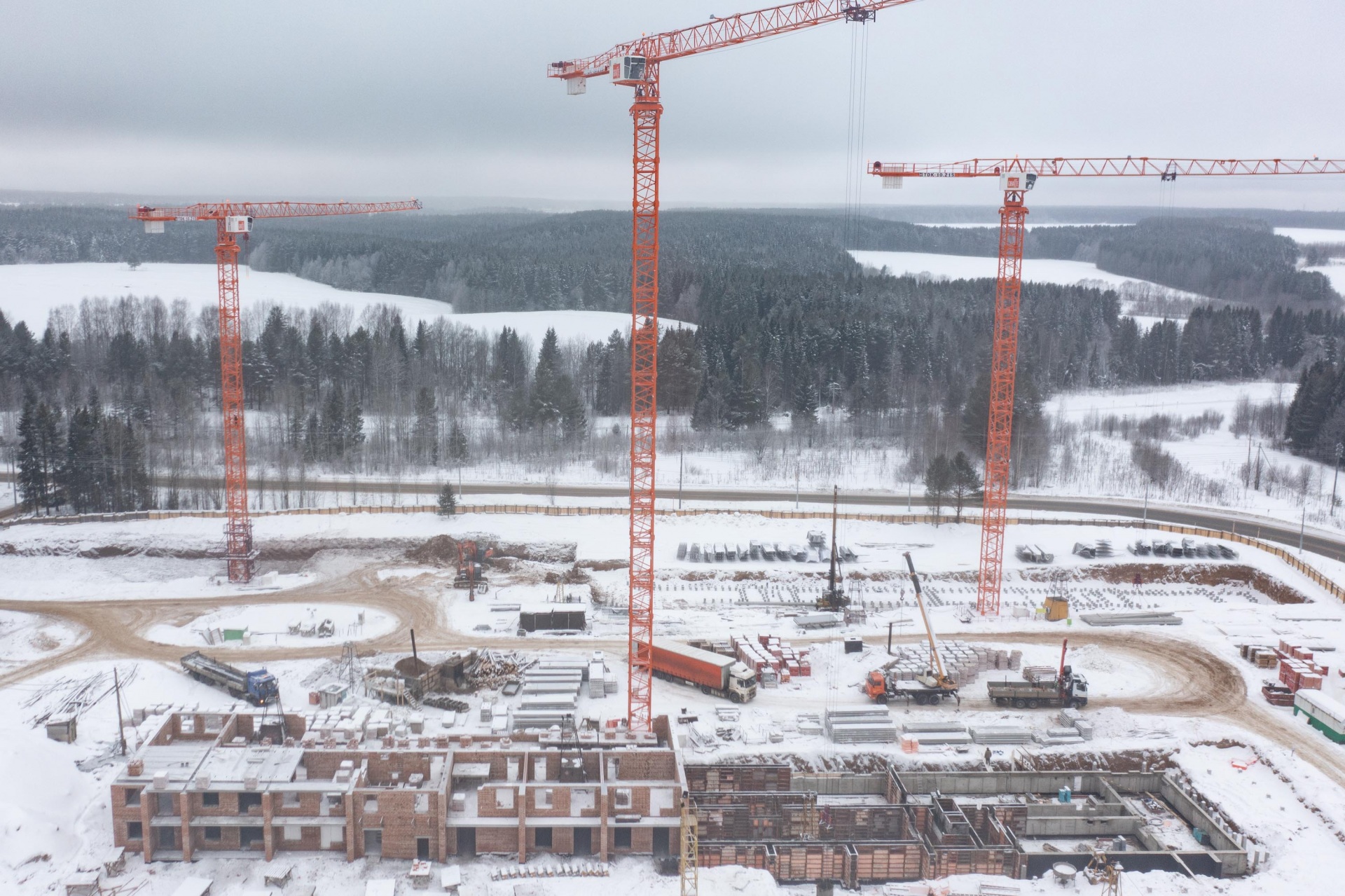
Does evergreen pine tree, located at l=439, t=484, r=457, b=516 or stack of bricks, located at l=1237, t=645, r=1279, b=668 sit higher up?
evergreen pine tree, located at l=439, t=484, r=457, b=516

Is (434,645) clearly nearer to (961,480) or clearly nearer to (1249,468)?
(961,480)

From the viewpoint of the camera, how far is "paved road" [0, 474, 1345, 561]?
52125mm

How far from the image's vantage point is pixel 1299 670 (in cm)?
3434

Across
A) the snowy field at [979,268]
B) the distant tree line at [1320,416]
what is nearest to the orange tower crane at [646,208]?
the distant tree line at [1320,416]

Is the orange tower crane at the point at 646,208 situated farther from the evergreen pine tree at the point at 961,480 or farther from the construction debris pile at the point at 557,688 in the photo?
the evergreen pine tree at the point at 961,480

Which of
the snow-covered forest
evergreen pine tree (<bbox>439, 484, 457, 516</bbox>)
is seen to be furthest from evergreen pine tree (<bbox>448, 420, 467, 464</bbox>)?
evergreen pine tree (<bbox>439, 484, 457, 516</bbox>)

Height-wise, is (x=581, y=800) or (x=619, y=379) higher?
(x=619, y=379)

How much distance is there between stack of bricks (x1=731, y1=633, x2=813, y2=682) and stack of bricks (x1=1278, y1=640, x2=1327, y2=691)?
16.1 meters

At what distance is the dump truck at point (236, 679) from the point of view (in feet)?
108

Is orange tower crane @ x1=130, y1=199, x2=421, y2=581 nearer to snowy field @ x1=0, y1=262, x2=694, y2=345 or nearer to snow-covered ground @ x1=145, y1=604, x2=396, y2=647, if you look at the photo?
snow-covered ground @ x1=145, y1=604, x2=396, y2=647

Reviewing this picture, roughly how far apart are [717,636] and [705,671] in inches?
190

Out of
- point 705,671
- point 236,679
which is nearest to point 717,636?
point 705,671

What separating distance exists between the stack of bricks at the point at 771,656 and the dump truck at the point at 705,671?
598 millimetres

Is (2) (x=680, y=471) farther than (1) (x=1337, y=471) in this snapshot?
Yes
